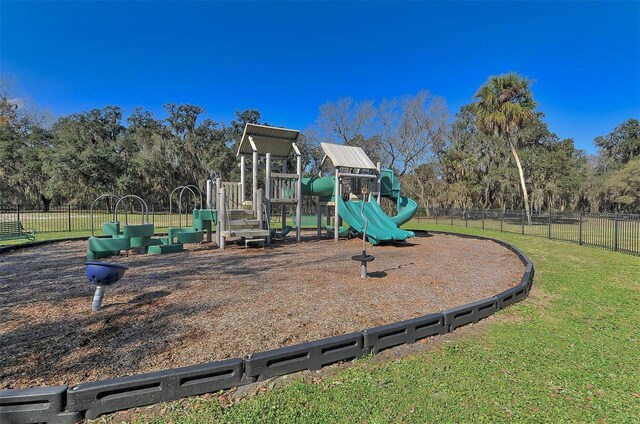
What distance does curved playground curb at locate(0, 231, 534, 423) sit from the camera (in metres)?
2.06

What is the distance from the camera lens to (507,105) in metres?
21.7

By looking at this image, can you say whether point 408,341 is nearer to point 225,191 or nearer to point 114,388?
point 114,388

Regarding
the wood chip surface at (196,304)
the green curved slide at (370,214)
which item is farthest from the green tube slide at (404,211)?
the wood chip surface at (196,304)

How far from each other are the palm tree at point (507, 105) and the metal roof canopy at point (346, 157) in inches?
562

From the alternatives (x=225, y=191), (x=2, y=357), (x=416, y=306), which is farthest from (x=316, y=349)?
(x=225, y=191)

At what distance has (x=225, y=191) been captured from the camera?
9.34m

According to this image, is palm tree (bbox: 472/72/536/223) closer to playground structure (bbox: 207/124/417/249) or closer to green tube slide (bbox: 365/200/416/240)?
playground structure (bbox: 207/124/417/249)

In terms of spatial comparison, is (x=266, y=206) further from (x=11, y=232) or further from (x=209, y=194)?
(x=11, y=232)

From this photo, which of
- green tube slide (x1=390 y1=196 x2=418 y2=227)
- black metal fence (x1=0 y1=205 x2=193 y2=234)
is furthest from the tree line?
green tube slide (x1=390 y1=196 x2=418 y2=227)

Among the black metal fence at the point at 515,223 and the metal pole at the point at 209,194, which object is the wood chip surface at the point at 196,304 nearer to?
the metal pole at the point at 209,194

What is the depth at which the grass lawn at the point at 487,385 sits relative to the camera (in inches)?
85.4

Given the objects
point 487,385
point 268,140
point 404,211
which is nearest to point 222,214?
point 268,140

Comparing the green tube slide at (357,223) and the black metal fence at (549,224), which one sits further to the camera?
the black metal fence at (549,224)

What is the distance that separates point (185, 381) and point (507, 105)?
24951 mm
